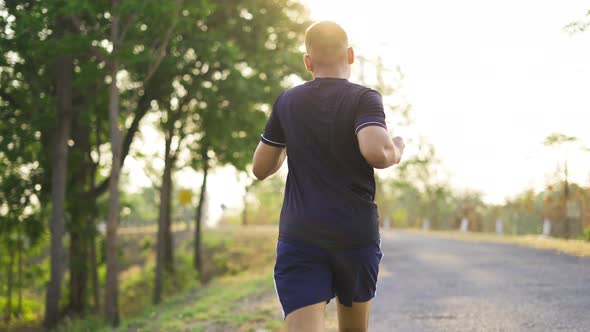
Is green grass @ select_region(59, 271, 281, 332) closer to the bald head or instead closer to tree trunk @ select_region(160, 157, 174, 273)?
the bald head

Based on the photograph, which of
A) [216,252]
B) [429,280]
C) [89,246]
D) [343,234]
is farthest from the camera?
[216,252]

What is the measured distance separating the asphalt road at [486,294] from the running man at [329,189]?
4200 millimetres

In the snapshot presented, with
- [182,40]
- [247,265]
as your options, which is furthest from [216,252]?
[182,40]

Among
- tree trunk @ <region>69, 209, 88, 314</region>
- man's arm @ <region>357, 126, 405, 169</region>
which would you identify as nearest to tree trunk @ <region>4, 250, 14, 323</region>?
tree trunk @ <region>69, 209, 88, 314</region>

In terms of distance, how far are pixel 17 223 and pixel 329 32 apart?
17.5m

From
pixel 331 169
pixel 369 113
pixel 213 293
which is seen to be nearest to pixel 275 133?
pixel 331 169

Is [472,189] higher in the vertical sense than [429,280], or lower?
higher

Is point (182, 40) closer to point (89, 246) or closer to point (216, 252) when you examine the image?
point (89, 246)

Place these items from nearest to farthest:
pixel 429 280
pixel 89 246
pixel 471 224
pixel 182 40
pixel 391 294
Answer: pixel 391 294 < pixel 429 280 < pixel 182 40 < pixel 89 246 < pixel 471 224

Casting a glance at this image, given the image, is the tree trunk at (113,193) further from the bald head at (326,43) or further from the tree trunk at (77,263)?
the bald head at (326,43)

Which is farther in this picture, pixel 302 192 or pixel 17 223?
pixel 17 223

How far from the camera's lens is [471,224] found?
3784 centimetres

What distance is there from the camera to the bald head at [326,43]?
284 cm

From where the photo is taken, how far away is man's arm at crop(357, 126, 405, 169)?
265cm
